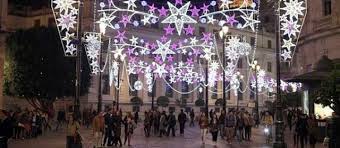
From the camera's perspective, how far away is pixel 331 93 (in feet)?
66.5

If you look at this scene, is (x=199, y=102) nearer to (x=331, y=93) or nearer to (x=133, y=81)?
(x=133, y=81)

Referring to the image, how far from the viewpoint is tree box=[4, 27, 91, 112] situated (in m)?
47.2

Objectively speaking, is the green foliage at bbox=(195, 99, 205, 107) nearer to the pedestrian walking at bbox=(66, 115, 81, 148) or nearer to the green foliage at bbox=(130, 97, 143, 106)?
the green foliage at bbox=(130, 97, 143, 106)

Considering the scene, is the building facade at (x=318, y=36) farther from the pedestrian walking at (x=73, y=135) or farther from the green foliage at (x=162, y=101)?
the green foliage at (x=162, y=101)

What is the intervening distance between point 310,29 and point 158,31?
121ft

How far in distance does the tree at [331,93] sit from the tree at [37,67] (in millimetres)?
31714

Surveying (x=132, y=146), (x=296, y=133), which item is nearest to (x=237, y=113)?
(x=296, y=133)

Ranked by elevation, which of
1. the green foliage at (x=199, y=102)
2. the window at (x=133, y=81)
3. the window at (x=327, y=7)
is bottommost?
the green foliage at (x=199, y=102)

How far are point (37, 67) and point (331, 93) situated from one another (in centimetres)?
3321

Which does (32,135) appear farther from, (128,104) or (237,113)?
(128,104)

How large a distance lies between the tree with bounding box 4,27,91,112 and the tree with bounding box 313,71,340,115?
1249 inches

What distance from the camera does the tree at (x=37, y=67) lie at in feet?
155

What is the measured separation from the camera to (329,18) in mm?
32281

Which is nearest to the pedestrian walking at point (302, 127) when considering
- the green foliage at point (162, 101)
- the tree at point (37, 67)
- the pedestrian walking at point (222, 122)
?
the pedestrian walking at point (222, 122)
